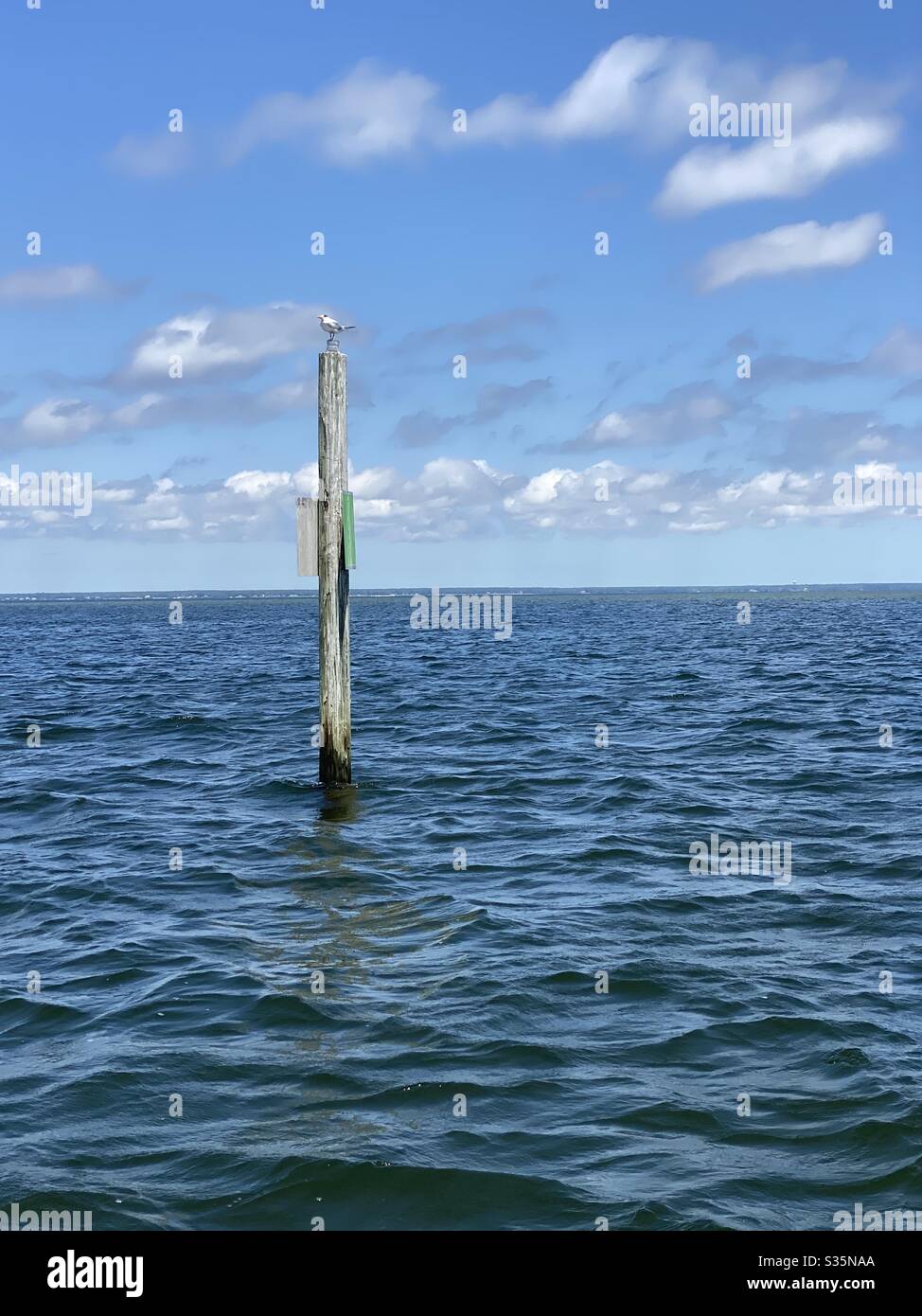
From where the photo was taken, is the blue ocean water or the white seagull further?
the white seagull

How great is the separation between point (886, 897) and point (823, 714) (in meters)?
14.8

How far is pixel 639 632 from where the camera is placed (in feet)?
252

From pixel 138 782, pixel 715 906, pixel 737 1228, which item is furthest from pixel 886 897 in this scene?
pixel 138 782

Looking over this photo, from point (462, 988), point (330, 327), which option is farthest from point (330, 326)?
point (462, 988)

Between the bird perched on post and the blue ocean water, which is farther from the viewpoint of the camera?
the bird perched on post

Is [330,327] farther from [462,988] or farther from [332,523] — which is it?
[462,988]

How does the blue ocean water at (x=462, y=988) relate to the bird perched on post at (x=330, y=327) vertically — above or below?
below

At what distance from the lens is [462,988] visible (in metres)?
8.82

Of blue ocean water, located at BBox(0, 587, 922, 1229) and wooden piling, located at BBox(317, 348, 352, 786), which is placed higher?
wooden piling, located at BBox(317, 348, 352, 786)

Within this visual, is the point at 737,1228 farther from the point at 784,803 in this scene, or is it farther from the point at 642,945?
the point at 784,803

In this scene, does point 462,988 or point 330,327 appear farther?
point 330,327

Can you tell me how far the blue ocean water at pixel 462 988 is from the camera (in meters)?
6.14

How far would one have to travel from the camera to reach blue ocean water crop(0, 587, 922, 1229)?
6.14 meters

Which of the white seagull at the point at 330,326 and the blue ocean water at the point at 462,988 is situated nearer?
the blue ocean water at the point at 462,988
